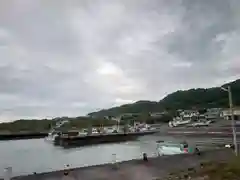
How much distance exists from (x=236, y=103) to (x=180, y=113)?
107 ft

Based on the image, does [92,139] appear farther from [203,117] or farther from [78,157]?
[203,117]

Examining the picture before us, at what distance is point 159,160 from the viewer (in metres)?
19.0

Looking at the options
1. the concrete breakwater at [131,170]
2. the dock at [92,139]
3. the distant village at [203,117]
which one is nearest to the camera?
the concrete breakwater at [131,170]

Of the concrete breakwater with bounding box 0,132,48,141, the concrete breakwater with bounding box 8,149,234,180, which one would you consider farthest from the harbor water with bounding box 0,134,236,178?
the concrete breakwater with bounding box 0,132,48,141

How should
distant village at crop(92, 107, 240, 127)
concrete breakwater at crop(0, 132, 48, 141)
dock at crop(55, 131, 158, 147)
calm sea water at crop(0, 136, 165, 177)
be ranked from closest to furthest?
calm sea water at crop(0, 136, 165, 177), dock at crop(55, 131, 158, 147), distant village at crop(92, 107, 240, 127), concrete breakwater at crop(0, 132, 48, 141)

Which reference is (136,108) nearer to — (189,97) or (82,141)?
(189,97)

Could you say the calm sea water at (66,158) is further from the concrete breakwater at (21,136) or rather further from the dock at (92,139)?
the concrete breakwater at (21,136)

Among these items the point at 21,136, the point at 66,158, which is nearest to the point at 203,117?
the point at 21,136

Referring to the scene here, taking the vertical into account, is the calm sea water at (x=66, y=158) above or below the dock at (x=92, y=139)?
below

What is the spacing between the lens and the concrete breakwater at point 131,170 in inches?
599

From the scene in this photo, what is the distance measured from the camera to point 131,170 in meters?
16.5

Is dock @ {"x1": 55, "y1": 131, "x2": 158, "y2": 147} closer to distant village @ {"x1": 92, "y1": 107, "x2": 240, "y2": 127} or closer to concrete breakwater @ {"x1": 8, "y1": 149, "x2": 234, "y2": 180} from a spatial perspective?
distant village @ {"x1": 92, "y1": 107, "x2": 240, "y2": 127}

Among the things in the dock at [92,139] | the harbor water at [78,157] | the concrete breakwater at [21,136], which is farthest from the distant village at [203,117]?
the concrete breakwater at [21,136]

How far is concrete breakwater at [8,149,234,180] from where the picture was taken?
1520 centimetres
